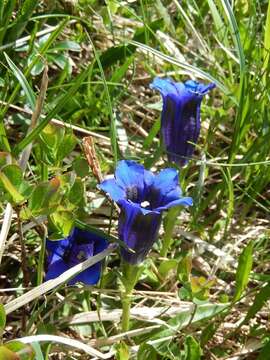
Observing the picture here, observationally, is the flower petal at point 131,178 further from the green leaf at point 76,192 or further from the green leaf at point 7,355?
the green leaf at point 7,355

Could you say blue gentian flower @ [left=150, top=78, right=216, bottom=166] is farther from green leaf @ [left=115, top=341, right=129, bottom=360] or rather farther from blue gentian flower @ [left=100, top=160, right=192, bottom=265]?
green leaf @ [left=115, top=341, right=129, bottom=360]

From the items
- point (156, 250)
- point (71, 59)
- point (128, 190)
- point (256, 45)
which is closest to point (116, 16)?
point (71, 59)

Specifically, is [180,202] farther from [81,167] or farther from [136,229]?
[81,167]

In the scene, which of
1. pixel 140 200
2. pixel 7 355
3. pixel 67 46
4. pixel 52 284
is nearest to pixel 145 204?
pixel 140 200

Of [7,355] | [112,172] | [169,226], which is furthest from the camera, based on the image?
[112,172]

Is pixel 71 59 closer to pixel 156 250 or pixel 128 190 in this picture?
pixel 156 250

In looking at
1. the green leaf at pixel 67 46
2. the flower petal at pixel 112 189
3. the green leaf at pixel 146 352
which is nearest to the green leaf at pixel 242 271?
the green leaf at pixel 146 352
